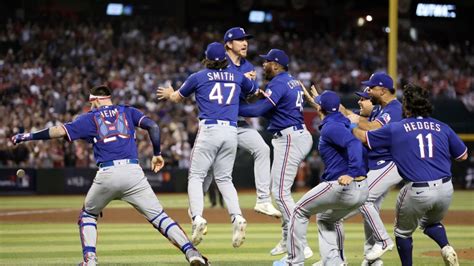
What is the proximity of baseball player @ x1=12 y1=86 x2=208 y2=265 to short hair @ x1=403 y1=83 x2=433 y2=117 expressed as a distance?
2592 mm

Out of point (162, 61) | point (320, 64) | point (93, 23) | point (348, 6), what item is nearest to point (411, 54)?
point (320, 64)

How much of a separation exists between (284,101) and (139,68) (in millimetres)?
19835

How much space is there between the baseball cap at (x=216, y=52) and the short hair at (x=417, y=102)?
7.37 ft

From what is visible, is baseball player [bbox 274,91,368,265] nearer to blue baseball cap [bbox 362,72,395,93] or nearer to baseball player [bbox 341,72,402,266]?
baseball player [bbox 341,72,402,266]

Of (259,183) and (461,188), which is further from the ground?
(259,183)

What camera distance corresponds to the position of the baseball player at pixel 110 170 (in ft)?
31.9

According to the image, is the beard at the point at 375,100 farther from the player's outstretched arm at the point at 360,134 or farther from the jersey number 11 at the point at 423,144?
the jersey number 11 at the point at 423,144

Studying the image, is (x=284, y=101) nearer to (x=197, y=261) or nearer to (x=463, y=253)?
(x=197, y=261)

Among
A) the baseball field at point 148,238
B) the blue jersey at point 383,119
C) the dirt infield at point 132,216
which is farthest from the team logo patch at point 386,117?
the dirt infield at point 132,216

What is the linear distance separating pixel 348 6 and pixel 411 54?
6642 millimetres

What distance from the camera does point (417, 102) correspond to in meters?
9.45

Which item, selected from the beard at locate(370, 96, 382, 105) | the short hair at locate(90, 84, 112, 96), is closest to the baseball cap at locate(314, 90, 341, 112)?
the beard at locate(370, 96, 382, 105)

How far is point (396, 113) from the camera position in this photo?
34.6ft

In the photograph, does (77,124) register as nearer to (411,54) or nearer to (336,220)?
(336,220)
